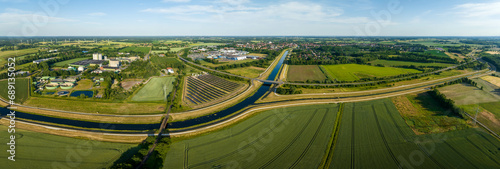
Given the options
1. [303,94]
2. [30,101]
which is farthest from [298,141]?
[30,101]

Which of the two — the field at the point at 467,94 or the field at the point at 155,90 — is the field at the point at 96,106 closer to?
the field at the point at 155,90

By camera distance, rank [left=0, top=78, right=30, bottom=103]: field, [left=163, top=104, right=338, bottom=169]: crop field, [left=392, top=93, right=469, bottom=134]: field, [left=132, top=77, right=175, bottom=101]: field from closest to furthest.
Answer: [left=163, top=104, right=338, bottom=169]: crop field
[left=392, top=93, right=469, bottom=134]: field
[left=0, top=78, right=30, bottom=103]: field
[left=132, top=77, right=175, bottom=101]: field

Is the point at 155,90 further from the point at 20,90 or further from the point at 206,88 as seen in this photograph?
the point at 20,90

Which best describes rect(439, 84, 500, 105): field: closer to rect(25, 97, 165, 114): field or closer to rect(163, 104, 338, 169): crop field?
rect(163, 104, 338, 169): crop field

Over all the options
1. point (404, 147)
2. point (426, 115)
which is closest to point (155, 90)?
point (404, 147)

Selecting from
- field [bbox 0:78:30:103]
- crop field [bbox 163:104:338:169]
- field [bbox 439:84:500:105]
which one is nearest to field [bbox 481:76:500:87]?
field [bbox 439:84:500:105]

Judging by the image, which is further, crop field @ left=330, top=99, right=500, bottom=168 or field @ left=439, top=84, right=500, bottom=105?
field @ left=439, top=84, right=500, bottom=105

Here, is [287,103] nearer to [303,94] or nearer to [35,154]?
[303,94]
